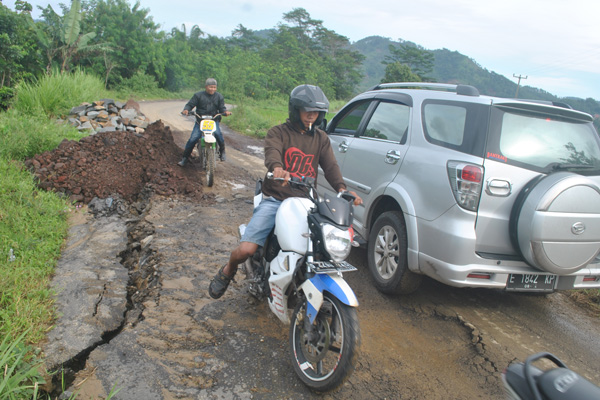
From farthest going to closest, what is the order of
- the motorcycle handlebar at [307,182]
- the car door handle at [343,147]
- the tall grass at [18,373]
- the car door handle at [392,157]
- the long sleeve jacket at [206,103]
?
the long sleeve jacket at [206,103], the car door handle at [343,147], the car door handle at [392,157], the motorcycle handlebar at [307,182], the tall grass at [18,373]

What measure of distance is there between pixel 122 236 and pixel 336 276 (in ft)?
12.1

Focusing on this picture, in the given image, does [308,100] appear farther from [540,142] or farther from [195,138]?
[195,138]

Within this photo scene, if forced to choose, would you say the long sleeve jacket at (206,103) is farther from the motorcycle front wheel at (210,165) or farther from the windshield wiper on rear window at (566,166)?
the windshield wiper on rear window at (566,166)

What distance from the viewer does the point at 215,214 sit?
6.23m

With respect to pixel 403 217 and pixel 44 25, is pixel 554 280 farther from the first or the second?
pixel 44 25

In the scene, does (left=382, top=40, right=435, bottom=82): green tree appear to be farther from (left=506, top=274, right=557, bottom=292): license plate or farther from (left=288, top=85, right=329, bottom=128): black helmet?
(left=288, top=85, right=329, bottom=128): black helmet

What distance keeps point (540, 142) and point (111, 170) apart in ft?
20.5

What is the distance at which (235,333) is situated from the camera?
3.38 m

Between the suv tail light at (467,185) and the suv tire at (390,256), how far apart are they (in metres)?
0.67

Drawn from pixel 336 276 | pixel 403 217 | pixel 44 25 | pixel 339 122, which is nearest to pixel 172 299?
pixel 336 276

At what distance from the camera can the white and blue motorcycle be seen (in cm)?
255

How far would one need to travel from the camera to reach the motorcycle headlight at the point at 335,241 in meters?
2.65

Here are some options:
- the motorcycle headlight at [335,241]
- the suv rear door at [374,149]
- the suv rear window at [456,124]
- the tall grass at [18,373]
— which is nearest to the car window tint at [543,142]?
the suv rear window at [456,124]

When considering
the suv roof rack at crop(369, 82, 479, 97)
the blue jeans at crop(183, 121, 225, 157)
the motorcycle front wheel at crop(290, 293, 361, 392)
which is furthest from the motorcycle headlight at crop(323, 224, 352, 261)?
the blue jeans at crop(183, 121, 225, 157)
